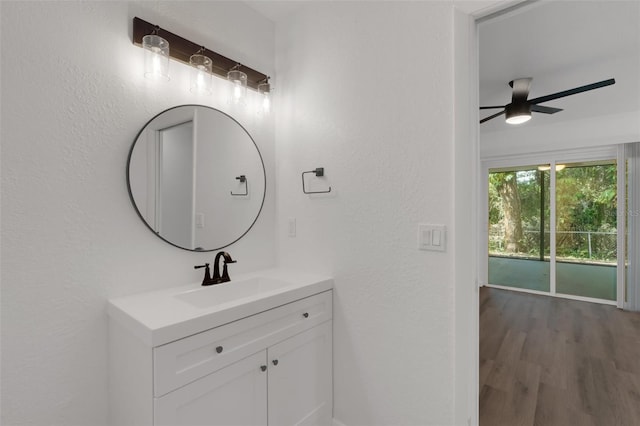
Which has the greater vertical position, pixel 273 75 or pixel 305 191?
pixel 273 75

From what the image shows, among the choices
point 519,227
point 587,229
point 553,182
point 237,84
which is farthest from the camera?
point 519,227

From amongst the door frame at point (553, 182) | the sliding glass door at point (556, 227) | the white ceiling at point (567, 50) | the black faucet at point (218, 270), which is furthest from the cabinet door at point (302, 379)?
the sliding glass door at point (556, 227)

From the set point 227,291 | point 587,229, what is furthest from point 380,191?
point 587,229

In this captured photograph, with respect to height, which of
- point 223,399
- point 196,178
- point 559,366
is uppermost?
point 196,178

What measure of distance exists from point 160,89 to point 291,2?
105 cm

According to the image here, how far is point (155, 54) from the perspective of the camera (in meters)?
1.46

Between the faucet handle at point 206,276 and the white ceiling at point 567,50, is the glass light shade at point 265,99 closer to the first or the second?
the faucet handle at point 206,276

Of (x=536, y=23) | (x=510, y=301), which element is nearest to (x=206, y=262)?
(x=536, y=23)

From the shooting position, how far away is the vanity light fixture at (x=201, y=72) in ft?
5.34

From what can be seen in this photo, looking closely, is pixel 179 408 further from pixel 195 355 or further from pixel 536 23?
pixel 536 23

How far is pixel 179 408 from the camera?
3.63 ft

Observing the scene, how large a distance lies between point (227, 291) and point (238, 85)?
4.14ft

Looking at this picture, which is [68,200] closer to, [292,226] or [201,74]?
[201,74]

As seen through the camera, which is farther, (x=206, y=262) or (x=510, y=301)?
(x=510, y=301)
